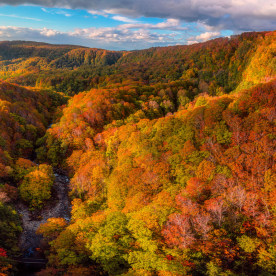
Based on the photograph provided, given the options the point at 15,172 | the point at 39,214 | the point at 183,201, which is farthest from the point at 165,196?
the point at 15,172

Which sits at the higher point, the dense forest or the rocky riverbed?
the dense forest

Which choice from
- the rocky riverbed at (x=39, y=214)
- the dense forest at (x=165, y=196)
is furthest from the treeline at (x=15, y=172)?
the rocky riverbed at (x=39, y=214)

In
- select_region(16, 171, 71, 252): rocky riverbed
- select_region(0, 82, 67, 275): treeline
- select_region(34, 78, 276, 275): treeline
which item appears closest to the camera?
select_region(34, 78, 276, 275): treeline

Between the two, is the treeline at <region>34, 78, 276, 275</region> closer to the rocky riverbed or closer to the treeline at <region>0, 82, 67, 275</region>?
the rocky riverbed

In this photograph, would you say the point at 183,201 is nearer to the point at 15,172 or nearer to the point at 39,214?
the point at 39,214

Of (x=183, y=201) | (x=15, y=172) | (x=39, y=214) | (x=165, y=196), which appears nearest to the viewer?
(x=183, y=201)

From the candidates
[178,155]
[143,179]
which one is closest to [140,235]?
[143,179]

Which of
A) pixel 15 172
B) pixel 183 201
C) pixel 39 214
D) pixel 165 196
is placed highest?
pixel 183 201

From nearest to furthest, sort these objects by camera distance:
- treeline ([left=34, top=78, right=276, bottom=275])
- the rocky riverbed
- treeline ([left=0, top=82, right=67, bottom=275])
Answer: treeline ([left=34, top=78, right=276, bottom=275])
treeline ([left=0, top=82, right=67, bottom=275])
the rocky riverbed

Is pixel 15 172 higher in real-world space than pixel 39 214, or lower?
higher

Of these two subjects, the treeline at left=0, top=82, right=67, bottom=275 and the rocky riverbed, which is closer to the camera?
the treeline at left=0, top=82, right=67, bottom=275

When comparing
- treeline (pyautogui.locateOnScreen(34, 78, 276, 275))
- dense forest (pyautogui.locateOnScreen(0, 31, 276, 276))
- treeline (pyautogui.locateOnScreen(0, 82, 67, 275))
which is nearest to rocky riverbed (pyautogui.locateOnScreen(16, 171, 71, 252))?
dense forest (pyautogui.locateOnScreen(0, 31, 276, 276))
